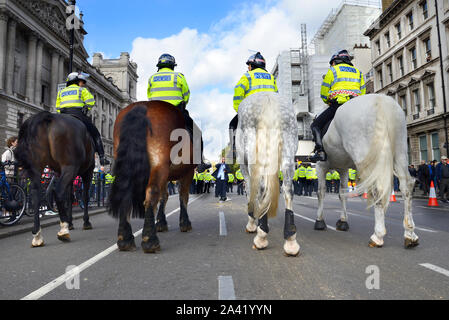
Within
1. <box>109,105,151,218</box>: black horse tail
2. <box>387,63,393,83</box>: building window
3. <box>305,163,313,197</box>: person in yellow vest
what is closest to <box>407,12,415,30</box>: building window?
<box>387,63,393,83</box>: building window

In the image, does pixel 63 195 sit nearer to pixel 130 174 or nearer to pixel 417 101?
pixel 130 174

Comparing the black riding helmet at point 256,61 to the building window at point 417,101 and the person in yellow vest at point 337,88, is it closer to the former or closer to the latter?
the person in yellow vest at point 337,88

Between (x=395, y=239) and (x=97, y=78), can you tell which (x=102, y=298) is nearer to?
(x=395, y=239)

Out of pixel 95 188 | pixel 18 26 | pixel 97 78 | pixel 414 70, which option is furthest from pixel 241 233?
pixel 97 78

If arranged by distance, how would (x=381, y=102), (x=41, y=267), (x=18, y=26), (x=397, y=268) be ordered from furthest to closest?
(x=18, y=26) < (x=381, y=102) < (x=41, y=267) < (x=397, y=268)

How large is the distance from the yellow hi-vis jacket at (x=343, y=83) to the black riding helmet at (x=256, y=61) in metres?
1.61

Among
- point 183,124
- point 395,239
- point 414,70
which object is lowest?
point 395,239

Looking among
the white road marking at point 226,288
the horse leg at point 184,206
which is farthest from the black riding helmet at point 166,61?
the white road marking at point 226,288

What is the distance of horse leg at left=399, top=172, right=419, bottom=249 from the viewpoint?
411 centimetres

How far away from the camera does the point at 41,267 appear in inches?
136

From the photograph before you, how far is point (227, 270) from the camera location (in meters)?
3.21

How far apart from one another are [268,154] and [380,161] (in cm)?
159

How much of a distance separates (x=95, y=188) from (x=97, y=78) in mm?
57653

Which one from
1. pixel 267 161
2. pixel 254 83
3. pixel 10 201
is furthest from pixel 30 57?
pixel 267 161
